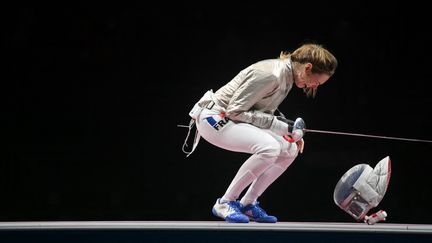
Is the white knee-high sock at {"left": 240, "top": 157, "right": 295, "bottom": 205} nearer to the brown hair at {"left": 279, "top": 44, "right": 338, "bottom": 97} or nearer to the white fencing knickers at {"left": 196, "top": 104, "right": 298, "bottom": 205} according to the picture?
the white fencing knickers at {"left": 196, "top": 104, "right": 298, "bottom": 205}

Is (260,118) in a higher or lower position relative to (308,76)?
lower

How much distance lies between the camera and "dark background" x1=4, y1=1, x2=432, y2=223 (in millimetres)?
2938

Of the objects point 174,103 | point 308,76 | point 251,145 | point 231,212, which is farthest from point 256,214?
point 174,103

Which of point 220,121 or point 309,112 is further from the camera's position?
point 309,112

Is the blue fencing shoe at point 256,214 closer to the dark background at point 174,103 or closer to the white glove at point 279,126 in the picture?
the white glove at point 279,126

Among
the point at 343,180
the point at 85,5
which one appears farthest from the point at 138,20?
the point at 343,180

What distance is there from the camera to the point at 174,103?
3006 mm

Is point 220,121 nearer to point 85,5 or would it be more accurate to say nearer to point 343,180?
point 343,180

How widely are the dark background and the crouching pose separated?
590 millimetres

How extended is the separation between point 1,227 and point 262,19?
5.05ft

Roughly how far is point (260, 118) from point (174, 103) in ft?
2.41

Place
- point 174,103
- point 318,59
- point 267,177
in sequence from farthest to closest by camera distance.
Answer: point 174,103 < point 267,177 < point 318,59

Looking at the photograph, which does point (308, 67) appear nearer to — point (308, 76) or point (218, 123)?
point (308, 76)

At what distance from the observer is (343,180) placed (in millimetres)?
2430
